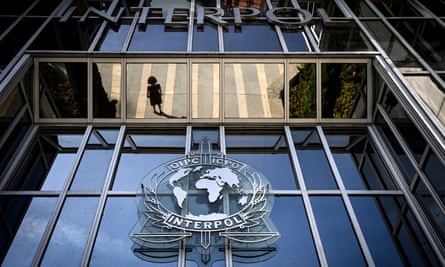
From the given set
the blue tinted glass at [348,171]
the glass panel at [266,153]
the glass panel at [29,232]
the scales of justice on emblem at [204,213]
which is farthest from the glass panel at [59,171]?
the blue tinted glass at [348,171]

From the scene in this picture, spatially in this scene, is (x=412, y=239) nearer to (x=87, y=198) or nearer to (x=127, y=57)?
(x=87, y=198)

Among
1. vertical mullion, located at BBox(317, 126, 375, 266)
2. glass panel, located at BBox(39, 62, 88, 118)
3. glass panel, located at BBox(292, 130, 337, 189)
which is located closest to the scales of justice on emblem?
glass panel, located at BBox(292, 130, 337, 189)

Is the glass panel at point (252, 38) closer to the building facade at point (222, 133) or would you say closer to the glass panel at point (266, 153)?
the building facade at point (222, 133)

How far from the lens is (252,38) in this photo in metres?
11.8

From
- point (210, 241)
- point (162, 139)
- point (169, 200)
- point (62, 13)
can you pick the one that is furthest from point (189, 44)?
point (210, 241)

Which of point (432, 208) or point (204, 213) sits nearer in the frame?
point (204, 213)

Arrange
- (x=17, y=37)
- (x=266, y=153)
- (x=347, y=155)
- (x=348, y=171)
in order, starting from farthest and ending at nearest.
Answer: (x=17, y=37)
(x=266, y=153)
(x=347, y=155)
(x=348, y=171)

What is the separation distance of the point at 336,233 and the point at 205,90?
4.51 metres

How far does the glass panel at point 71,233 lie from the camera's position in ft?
24.3

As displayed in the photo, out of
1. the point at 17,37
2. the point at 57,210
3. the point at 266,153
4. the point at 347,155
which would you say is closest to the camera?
the point at 57,210

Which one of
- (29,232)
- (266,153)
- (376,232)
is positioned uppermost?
(266,153)

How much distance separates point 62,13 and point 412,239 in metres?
9.94

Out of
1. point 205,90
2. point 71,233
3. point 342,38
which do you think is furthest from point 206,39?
point 71,233

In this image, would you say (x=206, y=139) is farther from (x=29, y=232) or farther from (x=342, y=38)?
(x=342, y=38)
